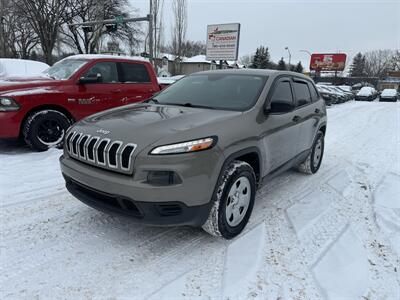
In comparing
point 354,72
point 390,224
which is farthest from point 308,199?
point 354,72

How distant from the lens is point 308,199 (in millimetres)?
4324

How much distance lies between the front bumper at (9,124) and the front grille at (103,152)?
2.98 m

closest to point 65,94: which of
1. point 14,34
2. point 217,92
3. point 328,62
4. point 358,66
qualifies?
point 217,92

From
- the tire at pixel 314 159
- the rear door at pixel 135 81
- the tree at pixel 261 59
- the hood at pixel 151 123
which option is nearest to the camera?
the hood at pixel 151 123

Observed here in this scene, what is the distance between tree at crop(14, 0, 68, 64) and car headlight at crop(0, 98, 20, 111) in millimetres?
21346

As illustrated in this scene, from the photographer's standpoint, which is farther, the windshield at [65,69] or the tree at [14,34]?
the tree at [14,34]

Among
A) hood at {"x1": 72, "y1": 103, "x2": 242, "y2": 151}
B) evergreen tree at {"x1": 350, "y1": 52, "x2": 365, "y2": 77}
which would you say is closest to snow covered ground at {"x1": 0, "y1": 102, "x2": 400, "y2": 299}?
hood at {"x1": 72, "y1": 103, "x2": 242, "y2": 151}

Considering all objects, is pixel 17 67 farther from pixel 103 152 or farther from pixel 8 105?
pixel 103 152

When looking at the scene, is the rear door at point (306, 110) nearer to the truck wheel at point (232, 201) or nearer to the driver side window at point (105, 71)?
the truck wheel at point (232, 201)

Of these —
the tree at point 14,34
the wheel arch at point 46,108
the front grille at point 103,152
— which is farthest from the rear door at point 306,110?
the tree at point 14,34

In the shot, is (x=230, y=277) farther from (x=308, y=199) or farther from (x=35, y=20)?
(x=35, y=20)

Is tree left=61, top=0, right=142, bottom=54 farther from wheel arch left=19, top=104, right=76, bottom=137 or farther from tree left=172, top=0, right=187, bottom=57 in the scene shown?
wheel arch left=19, top=104, right=76, bottom=137

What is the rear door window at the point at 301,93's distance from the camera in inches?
182

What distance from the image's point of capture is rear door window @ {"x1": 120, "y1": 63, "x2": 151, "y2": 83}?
702cm
